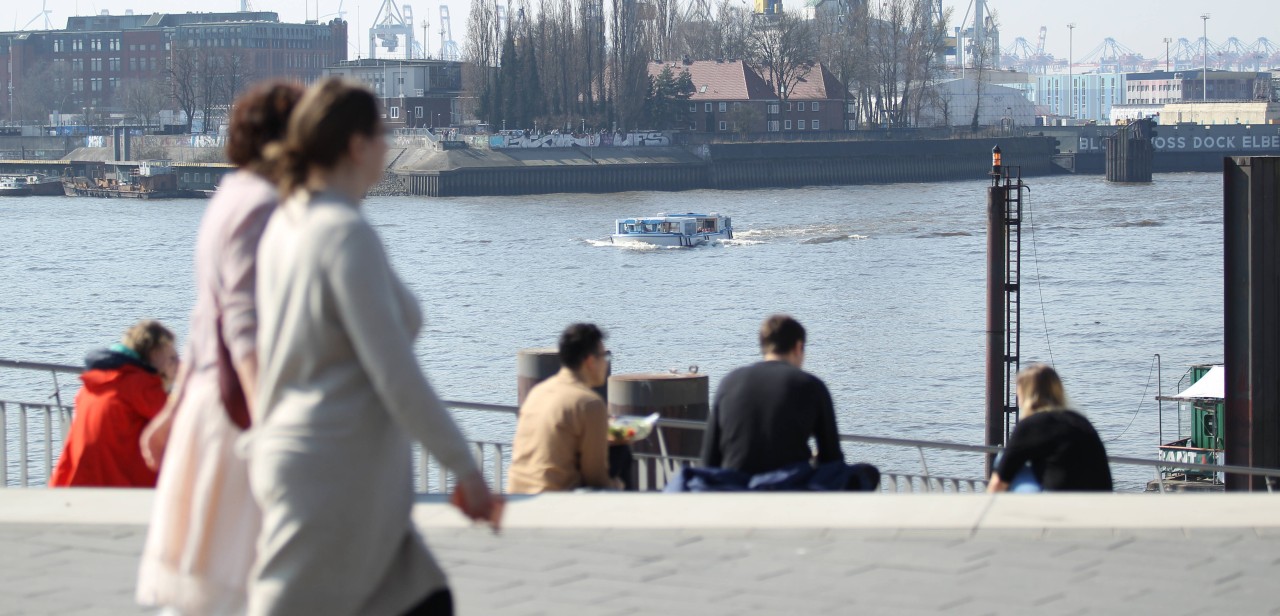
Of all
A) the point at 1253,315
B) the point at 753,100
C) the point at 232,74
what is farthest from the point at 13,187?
A: the point at 1253,315

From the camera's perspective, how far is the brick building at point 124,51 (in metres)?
145

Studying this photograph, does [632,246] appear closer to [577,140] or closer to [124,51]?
[577,140]

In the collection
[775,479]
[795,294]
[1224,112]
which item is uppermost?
[1224,112]

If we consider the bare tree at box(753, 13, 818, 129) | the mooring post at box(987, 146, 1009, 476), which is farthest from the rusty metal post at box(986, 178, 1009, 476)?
the bare tree at box(753, 13, 818, 129)

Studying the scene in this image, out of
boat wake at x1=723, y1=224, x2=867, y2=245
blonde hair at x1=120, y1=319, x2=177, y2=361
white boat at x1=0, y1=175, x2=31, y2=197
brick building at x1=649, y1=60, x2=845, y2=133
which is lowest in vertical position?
boat wake at x1=723, y1=224, x2=867, y2=245

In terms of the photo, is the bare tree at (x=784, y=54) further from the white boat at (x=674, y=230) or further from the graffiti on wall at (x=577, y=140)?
the white boat at (x=674, y=230)

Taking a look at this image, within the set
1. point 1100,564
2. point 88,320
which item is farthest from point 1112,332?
point 1100,564

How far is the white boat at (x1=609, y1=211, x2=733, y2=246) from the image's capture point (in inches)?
2430

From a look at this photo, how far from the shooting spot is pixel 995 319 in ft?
64.1

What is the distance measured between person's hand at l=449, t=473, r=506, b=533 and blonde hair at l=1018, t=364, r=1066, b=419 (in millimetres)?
3495

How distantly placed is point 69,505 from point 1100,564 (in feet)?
10.7

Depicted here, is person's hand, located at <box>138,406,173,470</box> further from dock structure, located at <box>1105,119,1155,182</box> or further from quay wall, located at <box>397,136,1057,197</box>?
dock structure, located at <box>1105,119,1155,182</box>

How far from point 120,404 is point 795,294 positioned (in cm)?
3993

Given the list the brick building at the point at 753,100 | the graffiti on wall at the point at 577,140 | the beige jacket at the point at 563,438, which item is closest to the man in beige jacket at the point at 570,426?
the beige jacket at the point at 563,438
